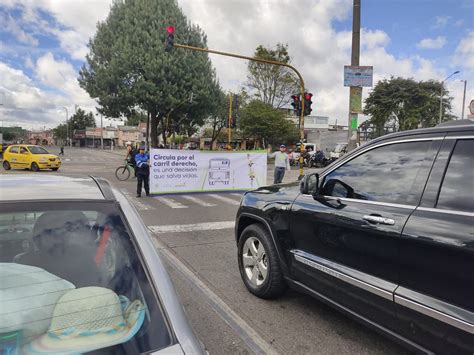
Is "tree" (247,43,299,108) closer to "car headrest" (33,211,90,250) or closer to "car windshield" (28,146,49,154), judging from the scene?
"car windshield" (28,146,49,154)

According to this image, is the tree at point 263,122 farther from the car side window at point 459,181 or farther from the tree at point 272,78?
the car side window at point 459,181

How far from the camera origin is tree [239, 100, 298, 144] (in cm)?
3694

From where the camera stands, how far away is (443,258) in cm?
201

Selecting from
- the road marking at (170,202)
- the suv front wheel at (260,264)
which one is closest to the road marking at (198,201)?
the road marking at (170,202)

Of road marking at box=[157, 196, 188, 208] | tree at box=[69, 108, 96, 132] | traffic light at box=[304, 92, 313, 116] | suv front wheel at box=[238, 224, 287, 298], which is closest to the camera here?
suv front wheel at box=[238, 224, 287, 298]

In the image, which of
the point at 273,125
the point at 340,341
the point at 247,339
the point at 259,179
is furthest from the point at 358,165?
the point at 273,125

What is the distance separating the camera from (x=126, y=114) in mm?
30422

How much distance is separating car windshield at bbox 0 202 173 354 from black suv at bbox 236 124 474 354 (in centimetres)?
159

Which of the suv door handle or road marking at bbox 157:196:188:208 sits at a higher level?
the suv door handle

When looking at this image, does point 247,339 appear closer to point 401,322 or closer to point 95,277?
point 401,322

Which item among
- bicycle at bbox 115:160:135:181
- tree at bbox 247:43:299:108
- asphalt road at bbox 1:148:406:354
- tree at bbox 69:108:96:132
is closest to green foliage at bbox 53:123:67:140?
tree at bbox 69:108:96:132

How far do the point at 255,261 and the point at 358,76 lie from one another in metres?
9.01

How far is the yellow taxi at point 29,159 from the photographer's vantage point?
19922 mm

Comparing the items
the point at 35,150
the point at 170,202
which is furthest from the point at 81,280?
the point at 35,150
